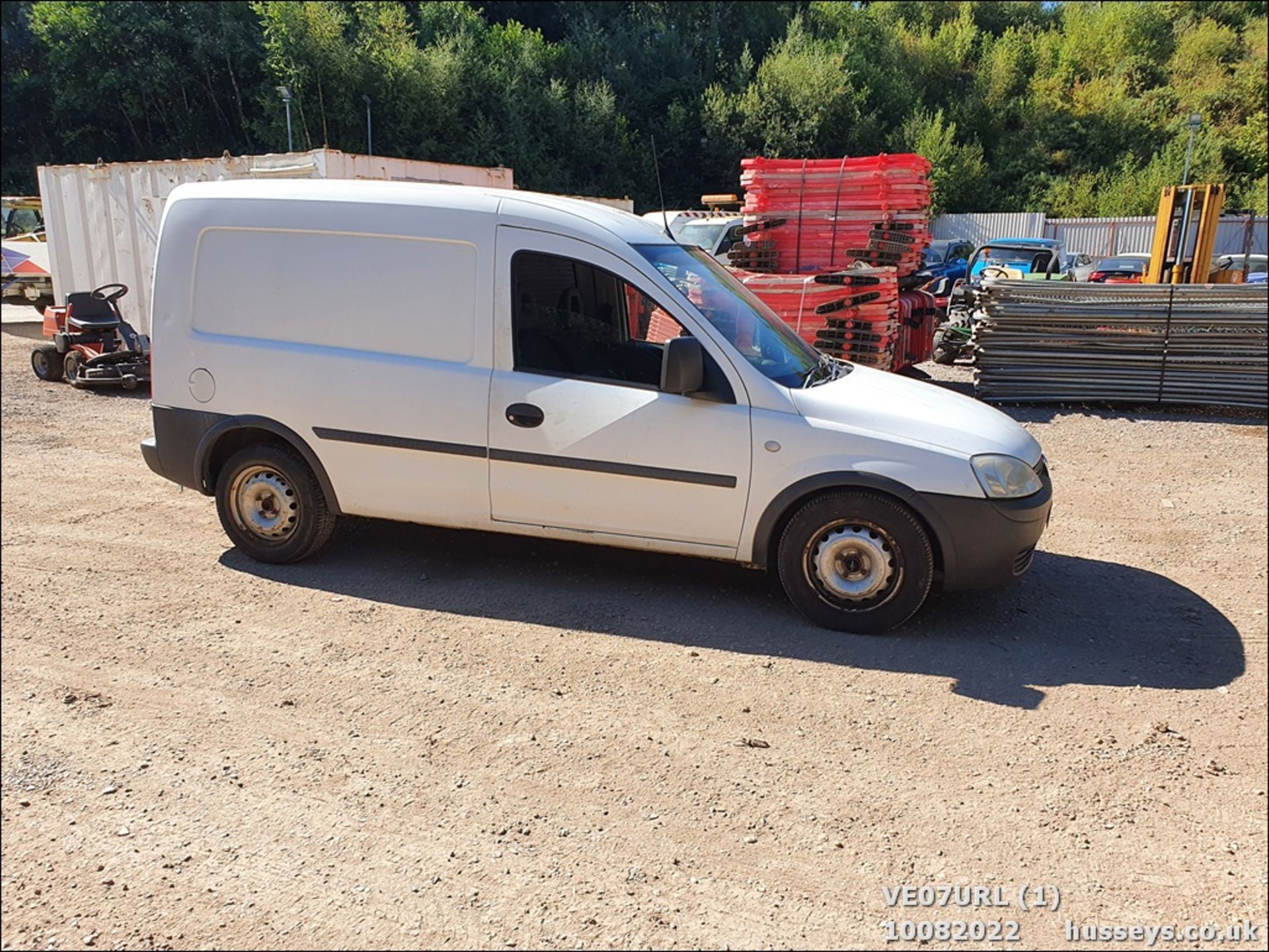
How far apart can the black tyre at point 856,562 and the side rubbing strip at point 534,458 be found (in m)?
0.45

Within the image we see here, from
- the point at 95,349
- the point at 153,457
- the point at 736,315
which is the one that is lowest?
the point at 95,349

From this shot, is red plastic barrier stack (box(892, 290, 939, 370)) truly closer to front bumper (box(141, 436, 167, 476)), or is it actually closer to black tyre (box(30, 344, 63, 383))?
front bumper (box(141, 436, 167, 476))

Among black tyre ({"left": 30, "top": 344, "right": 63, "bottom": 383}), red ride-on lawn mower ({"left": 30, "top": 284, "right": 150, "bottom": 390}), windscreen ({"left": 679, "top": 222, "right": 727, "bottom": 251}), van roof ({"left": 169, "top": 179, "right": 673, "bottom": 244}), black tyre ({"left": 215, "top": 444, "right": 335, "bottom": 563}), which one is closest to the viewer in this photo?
van roof ({"left": 169, "top": 179, "right": 673, "bottom": 244})

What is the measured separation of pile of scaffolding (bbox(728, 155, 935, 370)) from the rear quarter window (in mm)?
5909

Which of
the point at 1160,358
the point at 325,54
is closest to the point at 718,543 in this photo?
the point at 1160,358

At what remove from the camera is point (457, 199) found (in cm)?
493

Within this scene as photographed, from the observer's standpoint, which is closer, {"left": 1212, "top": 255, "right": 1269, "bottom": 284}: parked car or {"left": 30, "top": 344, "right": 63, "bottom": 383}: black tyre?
{"left": 30, "top": 344, "right": 63, "bottom": 383}: black tyre

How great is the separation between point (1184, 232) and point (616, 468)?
13.3 meters

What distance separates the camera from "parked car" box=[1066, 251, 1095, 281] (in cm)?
2184

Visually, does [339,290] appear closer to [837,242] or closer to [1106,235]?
[837,242]

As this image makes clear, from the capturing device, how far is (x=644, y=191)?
125 feet

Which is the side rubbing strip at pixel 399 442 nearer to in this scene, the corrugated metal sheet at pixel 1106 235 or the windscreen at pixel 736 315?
the windscreen at pixel 736 315

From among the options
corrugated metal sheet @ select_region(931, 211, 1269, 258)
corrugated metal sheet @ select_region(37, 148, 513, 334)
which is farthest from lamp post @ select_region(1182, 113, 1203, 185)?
corrugated metal sheet @ select_region(37, 148, 513, 334)

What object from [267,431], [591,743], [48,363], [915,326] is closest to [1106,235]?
[915,326]
